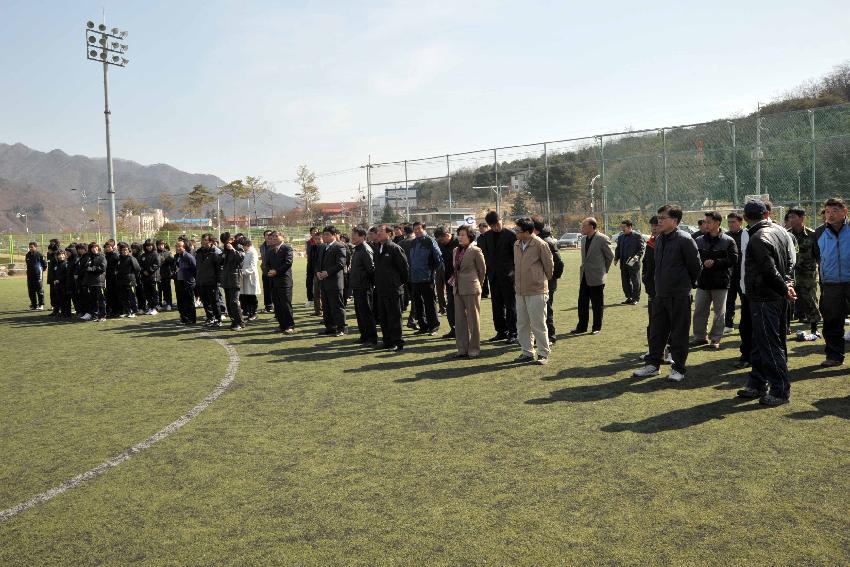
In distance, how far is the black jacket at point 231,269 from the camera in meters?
13.8

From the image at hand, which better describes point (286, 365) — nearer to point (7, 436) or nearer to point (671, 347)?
point (7, 436)

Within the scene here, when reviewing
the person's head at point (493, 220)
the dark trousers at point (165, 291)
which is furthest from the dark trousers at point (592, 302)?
the dark trousers at point (165, 291)

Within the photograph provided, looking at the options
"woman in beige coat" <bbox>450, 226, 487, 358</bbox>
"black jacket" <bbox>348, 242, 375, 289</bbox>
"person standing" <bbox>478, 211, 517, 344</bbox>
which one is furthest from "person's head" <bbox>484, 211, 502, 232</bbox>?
"black jacket" <bbox>348, 242, 375, 289</bbox>

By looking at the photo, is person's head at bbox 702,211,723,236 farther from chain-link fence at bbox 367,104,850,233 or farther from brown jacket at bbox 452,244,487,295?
chain-link fence at bbox 367,104,850,233

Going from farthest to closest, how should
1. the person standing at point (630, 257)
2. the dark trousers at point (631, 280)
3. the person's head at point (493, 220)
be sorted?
the dark trousers at point (631, 280)
the person standing at point (630, 257)
the person's head at point (493, 220)

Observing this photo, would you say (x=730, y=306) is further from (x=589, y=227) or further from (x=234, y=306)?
(x=234, y=306)

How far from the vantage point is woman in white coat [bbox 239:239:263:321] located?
47.0ft

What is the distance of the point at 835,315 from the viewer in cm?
799

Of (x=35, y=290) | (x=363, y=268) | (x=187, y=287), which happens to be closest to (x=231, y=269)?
(x=187, y=287)

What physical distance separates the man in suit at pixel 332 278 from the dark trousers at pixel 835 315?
300 inches

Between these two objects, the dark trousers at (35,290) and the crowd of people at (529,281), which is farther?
the dark trousers at (35,290)

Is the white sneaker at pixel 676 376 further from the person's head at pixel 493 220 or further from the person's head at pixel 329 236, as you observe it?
the person's head at pixel 329 236

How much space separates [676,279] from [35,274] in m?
18.7


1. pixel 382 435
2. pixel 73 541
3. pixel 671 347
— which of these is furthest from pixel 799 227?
pixel 73 541
